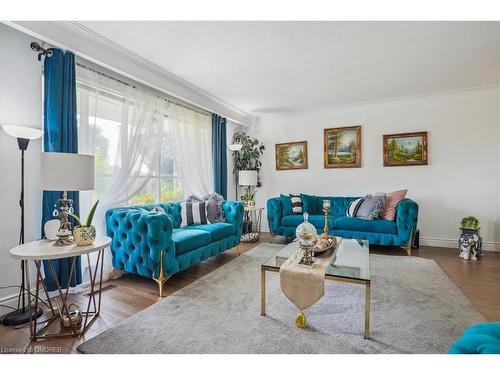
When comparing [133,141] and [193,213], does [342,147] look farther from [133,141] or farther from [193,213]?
[133,141]

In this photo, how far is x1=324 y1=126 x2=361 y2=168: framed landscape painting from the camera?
472 cm

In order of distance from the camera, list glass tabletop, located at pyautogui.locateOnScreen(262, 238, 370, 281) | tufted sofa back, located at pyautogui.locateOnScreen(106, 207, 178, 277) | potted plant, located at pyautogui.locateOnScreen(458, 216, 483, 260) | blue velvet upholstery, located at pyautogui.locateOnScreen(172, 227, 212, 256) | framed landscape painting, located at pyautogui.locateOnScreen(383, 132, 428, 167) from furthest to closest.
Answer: framed landscape painting, located at pyautogui.locateOnScreen(383, 132, 428, 167), potted plant, located at pyautogui.locateOnScreen(458, 216, 483, 260), blue velvet upholstery, located at pyautogui.locateOnScreen(172, 227, 212, 256), tufted sofa back, located at pyautogui.locateOnScreen(106, 207, 178, 277), glass tabletop, located at pyautogui.locateOnScreen(262, 238, 370, 281)

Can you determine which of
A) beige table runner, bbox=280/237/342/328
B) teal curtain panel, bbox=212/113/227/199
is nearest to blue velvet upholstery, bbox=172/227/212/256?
beige table runner, bbox=280/237/342/328

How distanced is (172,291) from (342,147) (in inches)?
149

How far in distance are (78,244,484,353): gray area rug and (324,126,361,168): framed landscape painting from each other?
2.43 meters

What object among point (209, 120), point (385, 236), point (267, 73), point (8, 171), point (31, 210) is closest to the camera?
point (8, 171)

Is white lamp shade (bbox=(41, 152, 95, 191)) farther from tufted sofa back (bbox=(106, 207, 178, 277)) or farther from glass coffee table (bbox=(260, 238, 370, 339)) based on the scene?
glass coffee table (bbox=(260, 238, 370, 339))

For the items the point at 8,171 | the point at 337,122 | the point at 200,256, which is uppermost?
the point at 337,122

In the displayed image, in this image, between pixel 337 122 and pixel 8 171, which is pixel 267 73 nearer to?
pixel 337 122

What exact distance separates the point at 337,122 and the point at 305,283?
378 cm

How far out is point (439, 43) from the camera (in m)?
2.62

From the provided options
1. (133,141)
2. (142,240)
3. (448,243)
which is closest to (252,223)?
(133,141)

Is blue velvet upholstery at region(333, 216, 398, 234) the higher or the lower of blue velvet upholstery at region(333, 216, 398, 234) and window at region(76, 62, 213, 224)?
the lower
